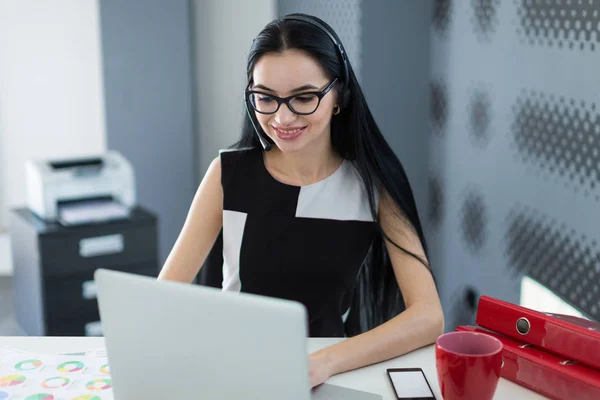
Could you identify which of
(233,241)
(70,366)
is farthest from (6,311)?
(70,366)

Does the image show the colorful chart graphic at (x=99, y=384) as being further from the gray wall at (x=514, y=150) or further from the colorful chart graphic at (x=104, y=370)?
the gray wall at (x=514, y=150)

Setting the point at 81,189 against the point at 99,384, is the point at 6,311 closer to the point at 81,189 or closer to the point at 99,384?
the point at 81,189

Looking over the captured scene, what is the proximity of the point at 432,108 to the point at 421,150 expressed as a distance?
0.17m

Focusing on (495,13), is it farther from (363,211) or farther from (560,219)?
(363,211)

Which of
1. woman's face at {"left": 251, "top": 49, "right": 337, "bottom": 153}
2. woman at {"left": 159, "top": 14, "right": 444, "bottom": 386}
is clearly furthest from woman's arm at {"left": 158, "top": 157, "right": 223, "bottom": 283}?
woman's face at {"left": 251, "top": 49, "right": 337, "bottom": 153}

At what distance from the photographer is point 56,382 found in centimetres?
120

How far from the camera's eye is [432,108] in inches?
117

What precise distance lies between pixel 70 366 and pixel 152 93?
8.39ft

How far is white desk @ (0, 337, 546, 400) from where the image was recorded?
1.16m

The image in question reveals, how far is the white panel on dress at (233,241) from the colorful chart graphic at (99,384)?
483mm

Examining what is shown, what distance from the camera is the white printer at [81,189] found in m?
3.04

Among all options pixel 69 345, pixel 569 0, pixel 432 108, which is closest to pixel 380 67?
pixel 432 108

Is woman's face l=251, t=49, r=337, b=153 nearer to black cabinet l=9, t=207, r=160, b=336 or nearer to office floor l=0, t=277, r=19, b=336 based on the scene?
black cabinet l=9, t=207, r=160, b=336

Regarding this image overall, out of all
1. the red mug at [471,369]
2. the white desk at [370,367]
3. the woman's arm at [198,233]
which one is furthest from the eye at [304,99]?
the red mug at [471,369]
